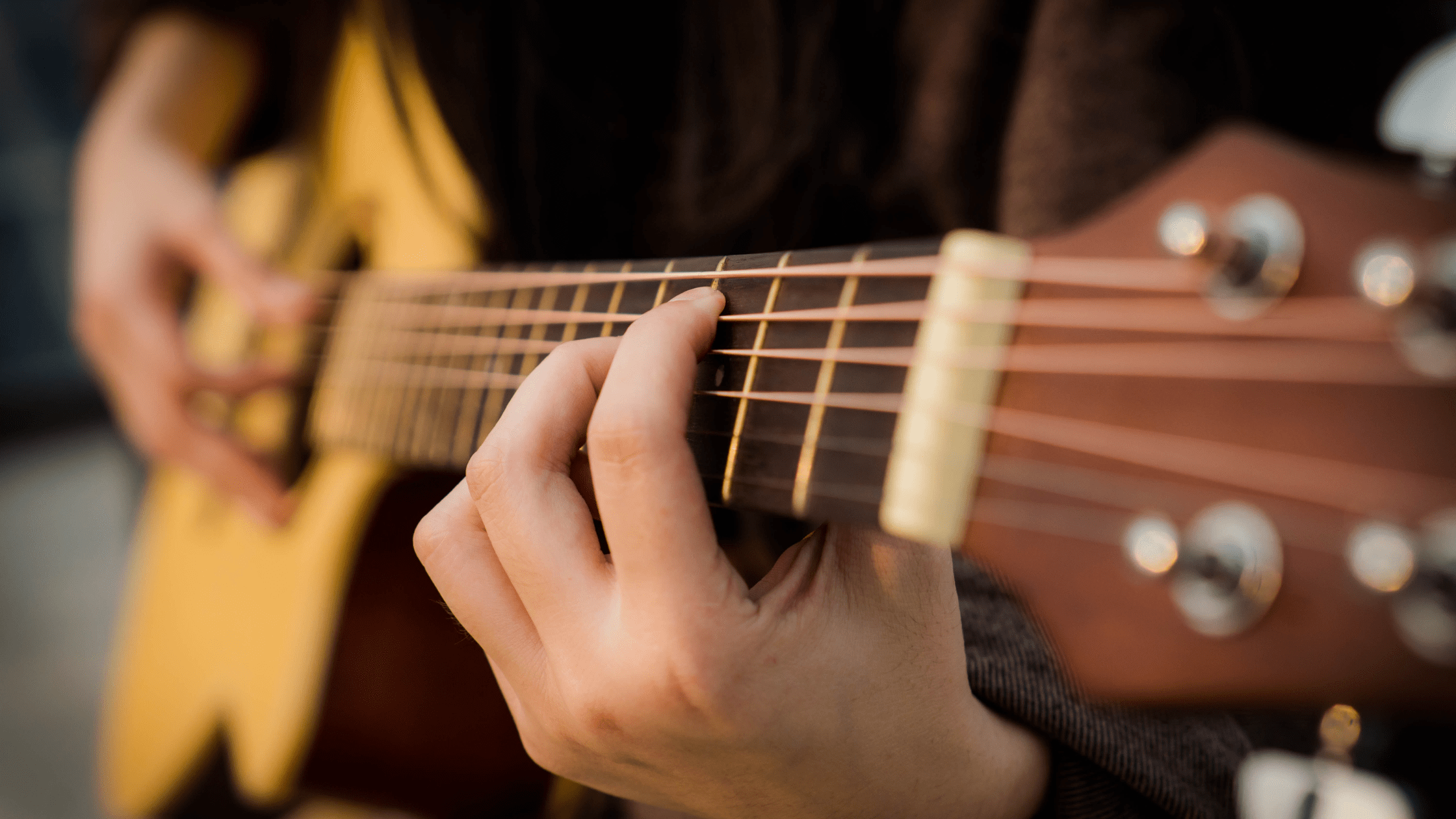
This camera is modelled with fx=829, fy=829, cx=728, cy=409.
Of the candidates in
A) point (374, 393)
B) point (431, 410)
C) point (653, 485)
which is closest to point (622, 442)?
point (653, 485)

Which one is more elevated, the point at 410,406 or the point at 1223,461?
the point at 1223,461

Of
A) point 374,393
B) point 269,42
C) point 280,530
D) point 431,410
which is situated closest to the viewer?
point 431,410

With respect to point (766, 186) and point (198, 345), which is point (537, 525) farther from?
point (198, 345)

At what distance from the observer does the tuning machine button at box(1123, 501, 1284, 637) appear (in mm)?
229

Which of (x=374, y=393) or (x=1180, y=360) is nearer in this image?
(x=1180, y=360)

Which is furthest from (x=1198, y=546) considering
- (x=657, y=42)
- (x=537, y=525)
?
(x=657, y=42)

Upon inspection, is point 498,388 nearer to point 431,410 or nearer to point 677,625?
point 431,410

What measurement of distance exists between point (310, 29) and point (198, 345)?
1.47 ft

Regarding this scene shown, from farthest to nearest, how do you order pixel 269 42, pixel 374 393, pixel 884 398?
1. pixel 269 42
2. pixel 374 393
3. pixel 884 398

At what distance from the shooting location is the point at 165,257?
103cm

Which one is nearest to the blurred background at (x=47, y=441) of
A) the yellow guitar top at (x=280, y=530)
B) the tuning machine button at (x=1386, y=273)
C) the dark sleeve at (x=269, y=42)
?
the yellow guitar top at (x=280, y=530)

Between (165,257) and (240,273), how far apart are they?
177 mm

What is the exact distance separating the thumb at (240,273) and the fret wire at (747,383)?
709 mm

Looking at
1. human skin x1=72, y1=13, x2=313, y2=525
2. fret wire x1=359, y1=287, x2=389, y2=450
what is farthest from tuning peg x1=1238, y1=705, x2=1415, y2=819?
human skin x1=72, y1=13, x2=313, y2=525
